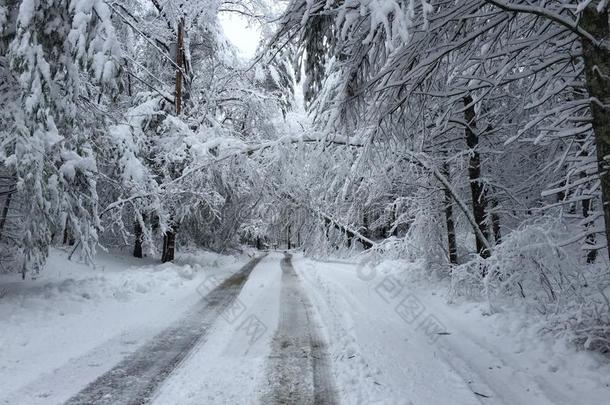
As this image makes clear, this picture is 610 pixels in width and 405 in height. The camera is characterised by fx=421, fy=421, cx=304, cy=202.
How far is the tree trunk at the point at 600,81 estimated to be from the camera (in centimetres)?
416

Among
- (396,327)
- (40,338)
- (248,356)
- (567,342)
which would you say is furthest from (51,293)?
(567,342)

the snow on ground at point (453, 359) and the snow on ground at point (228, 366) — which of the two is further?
the snow on ground at point (453, 359)

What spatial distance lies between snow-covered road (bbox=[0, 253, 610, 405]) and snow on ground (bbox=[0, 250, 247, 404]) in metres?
0.03

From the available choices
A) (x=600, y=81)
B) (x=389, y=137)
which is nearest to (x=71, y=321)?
(x=389, y=137)

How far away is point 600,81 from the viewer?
4.19 m

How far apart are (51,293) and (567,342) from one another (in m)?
9.44

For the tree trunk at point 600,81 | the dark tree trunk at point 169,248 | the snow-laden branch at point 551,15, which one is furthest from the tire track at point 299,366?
the dark tree trunk at point 169,248

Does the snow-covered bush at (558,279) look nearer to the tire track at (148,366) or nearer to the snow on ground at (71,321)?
the tire track at (148,366)

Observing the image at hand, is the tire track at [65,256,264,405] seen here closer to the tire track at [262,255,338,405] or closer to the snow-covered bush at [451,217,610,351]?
the tire track at [262,255,338,405]

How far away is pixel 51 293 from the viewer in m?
8.87

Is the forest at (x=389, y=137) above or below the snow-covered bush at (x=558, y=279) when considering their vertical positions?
above

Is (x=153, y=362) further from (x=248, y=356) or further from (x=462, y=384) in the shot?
(x=462, y=384)

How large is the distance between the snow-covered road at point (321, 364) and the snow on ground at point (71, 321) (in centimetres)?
3

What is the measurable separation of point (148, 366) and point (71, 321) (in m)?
3.19
